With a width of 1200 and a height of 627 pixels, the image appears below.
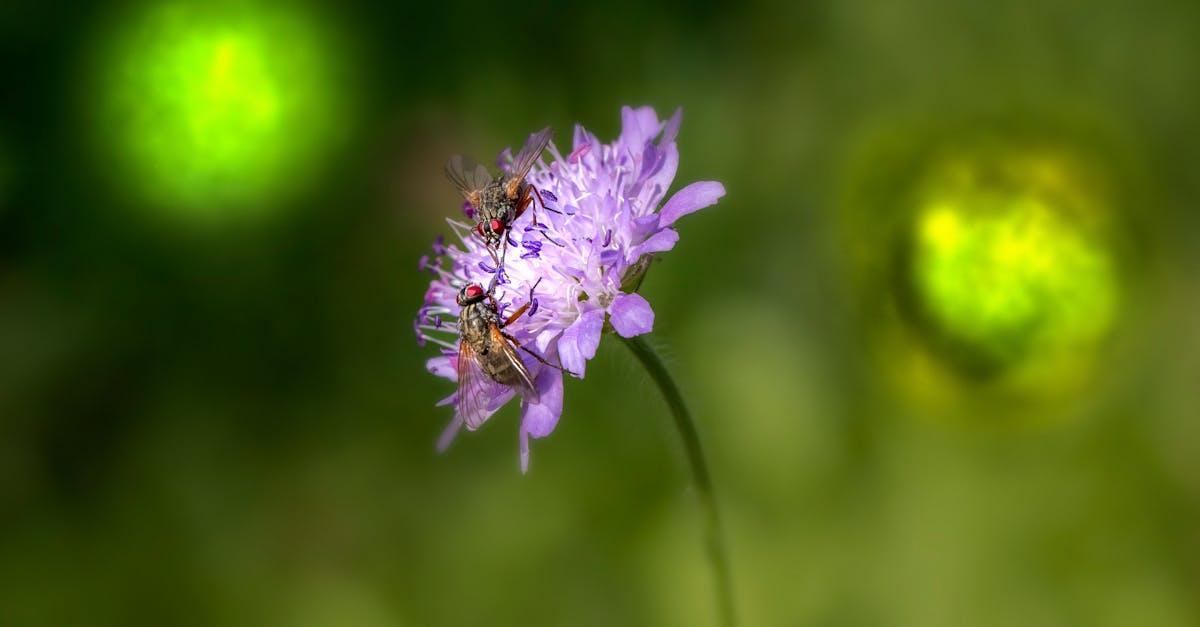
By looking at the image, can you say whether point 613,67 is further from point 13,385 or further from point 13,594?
point 13,594

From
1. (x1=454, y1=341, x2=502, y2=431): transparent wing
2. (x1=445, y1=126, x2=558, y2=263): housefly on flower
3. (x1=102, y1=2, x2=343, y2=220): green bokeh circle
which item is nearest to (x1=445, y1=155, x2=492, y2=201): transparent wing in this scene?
(x1=445, y1=126, x2=558, y2=263): housefly on flower

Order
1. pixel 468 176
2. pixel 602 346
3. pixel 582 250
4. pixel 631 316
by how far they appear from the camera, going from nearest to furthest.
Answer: pixel 631 316 < pixel 582 250 < pixel 468 176 < pixel 602 346

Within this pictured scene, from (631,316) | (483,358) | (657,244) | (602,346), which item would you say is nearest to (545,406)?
(483,358)

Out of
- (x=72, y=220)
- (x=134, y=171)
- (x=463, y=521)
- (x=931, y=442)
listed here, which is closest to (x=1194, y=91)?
(x=931, y=442)

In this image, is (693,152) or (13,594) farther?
(693,152)

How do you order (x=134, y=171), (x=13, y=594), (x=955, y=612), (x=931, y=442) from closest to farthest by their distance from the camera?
(x=955, y=612) < (x=931, y=442) < (x=13, y=594) < (x=134, y=171)

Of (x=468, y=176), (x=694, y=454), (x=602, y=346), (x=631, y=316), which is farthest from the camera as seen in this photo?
(x=602, y=346)

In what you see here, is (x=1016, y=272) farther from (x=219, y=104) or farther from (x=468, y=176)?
(x=219, y=104)
